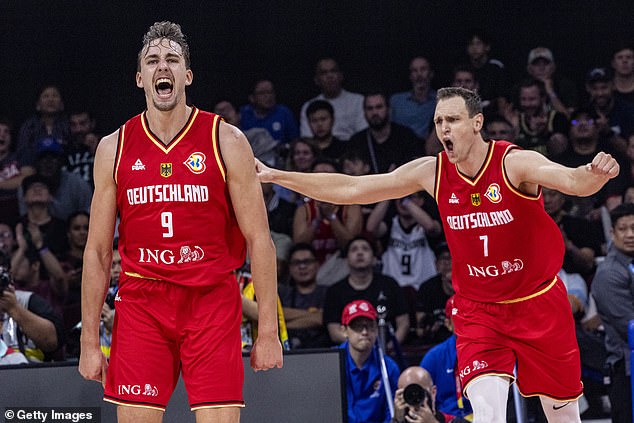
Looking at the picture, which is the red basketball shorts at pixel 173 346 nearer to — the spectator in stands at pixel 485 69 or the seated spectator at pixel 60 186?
the seated spectator at pixel 60 186

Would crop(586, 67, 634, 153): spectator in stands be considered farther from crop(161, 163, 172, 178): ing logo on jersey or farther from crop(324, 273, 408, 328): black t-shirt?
crop(161, 163, 172, 178): ing logo on jersey

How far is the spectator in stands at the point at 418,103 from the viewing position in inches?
384

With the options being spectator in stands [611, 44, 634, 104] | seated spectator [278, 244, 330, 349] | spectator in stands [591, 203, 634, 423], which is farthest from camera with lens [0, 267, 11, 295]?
spectator in stands [611, 44, 634, 104]

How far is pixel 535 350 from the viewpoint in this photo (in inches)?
218

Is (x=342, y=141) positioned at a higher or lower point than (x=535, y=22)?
lower

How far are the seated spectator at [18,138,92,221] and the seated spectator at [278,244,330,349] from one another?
6.23 feet

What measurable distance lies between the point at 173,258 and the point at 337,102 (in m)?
5.63

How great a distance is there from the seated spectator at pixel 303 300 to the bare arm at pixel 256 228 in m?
3.72

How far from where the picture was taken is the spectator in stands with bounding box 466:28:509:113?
9.77m

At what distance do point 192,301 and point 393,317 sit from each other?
13.1ft

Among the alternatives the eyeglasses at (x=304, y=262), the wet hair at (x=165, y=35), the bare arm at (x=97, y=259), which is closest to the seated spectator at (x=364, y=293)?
the eyeglasses at (x=304, y=262)

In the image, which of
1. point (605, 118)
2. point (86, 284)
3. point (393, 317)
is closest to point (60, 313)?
point (393, 317)

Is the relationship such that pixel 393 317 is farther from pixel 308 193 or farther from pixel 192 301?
pixel 192 301
